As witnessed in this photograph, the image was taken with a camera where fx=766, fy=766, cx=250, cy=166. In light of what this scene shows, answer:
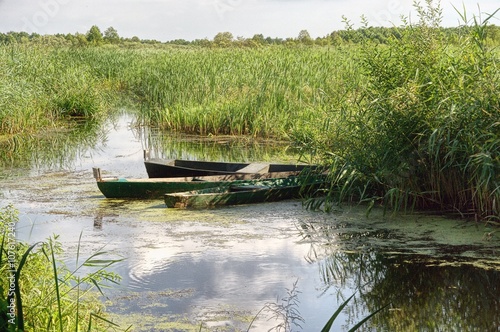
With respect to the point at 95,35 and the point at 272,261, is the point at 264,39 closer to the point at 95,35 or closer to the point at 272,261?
the point at 95,35

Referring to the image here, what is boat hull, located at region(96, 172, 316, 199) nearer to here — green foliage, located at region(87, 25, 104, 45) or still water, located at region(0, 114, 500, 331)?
still water, located at region(0, 114, 500, 331)

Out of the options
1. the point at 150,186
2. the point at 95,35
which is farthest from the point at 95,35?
the point at 150,186

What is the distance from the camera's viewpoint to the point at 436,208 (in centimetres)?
624

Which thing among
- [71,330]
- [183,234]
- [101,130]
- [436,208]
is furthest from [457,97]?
[101,130]

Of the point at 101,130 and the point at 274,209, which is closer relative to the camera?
the point at 274,209

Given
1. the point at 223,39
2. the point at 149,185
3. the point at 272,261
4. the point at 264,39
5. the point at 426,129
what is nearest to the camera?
the point at 272,261

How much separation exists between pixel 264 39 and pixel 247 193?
1007 inches

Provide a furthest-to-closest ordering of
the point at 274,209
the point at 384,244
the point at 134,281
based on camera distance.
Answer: the point at 274,209 < the point at 384,244 < the point at 134,281

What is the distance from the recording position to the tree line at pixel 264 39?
682 cm

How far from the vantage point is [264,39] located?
1251 inches

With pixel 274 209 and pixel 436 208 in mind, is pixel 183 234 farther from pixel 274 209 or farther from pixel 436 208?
pixel 436 208

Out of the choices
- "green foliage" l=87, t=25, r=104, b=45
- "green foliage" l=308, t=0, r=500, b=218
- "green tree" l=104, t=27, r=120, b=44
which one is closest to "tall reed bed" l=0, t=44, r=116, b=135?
"green foliage" l=308, t=0, r=500, b=218

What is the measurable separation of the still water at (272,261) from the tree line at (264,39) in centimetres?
162

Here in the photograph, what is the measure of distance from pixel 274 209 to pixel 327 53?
8039 millimetres
